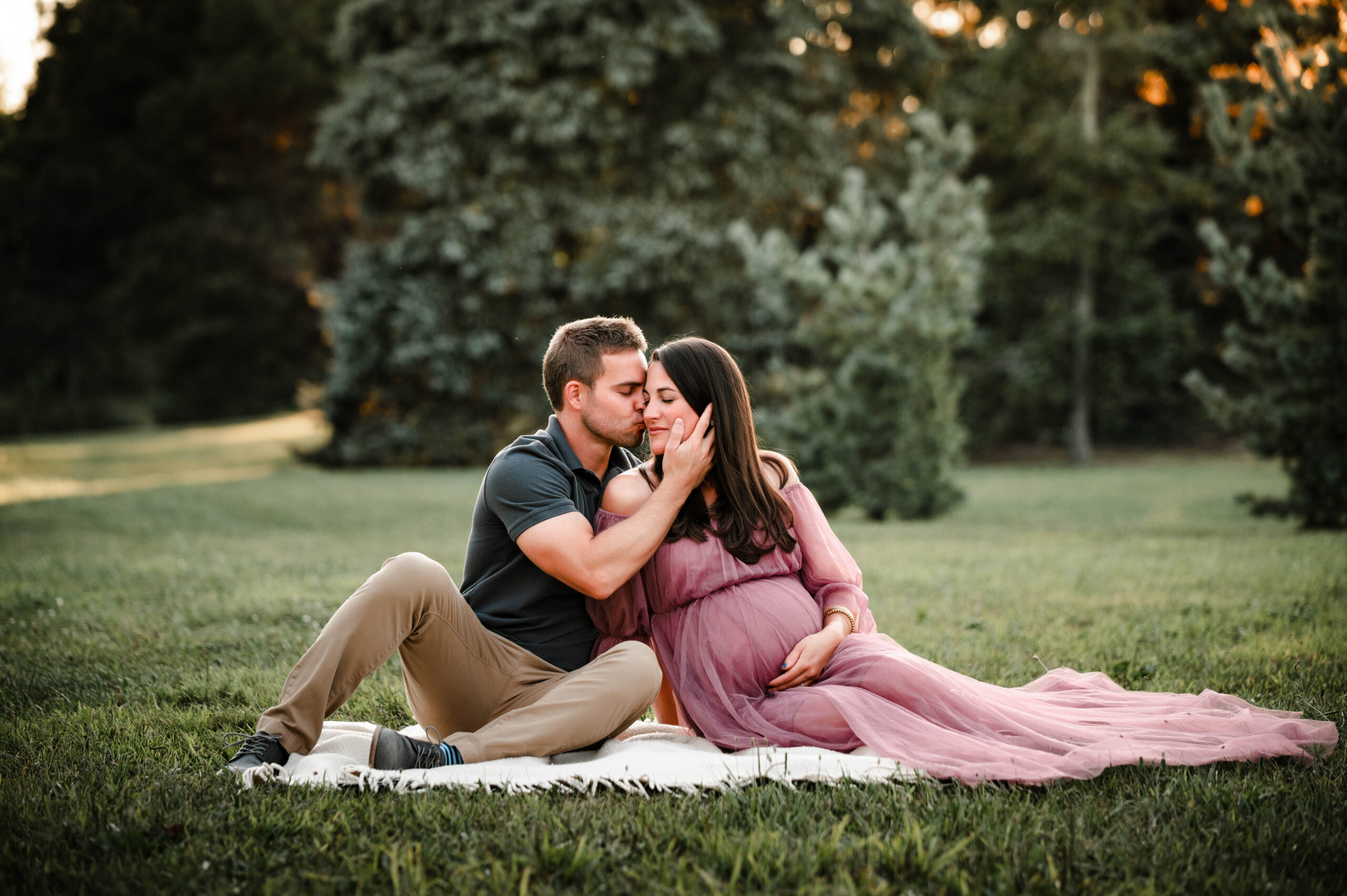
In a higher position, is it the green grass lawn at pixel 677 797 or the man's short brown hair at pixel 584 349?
the man's short brown hair at pixel 584 349

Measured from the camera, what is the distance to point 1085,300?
22.1 metres

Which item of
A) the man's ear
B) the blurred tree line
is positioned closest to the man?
the man's ear

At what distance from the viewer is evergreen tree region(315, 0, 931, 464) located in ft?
62.2

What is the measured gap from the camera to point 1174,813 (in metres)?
2.99

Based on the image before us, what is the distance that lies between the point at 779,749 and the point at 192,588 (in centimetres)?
572

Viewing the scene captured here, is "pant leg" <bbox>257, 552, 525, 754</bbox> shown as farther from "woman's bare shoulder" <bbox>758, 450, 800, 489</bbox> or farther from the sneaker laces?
"woman's bare shoulder" <bbox>758, 450, 800, 489</bbox>

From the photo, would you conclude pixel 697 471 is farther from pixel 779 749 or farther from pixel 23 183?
pixel 23 183

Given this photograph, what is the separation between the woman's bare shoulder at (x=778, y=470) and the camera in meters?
3.97

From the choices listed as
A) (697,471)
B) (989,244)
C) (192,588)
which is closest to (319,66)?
(989,244)

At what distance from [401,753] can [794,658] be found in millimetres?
1443

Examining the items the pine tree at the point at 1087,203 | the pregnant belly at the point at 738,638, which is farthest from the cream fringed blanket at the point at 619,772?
the pine tree at the point at 1087,203

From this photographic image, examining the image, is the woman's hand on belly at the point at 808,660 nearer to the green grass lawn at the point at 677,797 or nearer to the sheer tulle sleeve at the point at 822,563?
the sheer tulle sleeve at the point at 822,563

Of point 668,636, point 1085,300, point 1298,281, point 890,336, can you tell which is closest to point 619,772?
point 668,636

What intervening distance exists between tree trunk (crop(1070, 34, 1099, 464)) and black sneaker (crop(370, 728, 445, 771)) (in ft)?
68.7
